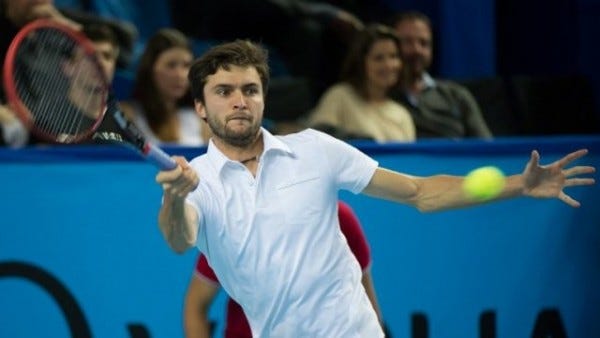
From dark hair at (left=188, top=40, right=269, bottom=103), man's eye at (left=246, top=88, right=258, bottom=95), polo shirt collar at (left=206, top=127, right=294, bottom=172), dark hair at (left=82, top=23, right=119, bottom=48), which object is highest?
dark hair at (left=82, top=23, right=119, bottom=48)

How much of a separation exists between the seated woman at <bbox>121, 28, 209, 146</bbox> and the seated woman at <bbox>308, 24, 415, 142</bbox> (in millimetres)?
695

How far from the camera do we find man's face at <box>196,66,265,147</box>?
528 centimetres

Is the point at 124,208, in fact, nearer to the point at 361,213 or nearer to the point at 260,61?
the point at 361,213

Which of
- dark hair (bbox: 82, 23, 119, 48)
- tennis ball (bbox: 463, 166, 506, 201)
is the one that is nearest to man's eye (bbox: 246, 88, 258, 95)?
tennis ball (bbox: 463, 166, 506, 201)

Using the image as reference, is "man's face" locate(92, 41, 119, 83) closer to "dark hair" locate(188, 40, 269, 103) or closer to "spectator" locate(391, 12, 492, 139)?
"spectator" locate(391, 12, 492, 139)

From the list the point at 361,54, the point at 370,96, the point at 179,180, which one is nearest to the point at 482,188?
the point at 179,180

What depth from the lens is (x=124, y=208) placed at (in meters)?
7.03

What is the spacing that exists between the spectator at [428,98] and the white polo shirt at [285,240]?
3420 millimetres

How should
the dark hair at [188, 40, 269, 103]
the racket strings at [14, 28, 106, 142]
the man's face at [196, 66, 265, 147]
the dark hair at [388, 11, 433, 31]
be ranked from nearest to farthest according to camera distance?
the racket strings at [14, 28, 106, 142]
the man's face at [196, 66, 265, 147]
the dark hair at [188, 40, 269, 103]
the dark hair at [388, 11, 433, 31]

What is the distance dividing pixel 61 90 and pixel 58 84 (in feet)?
0.13

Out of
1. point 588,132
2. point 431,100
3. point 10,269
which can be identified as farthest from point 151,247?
point 588,132

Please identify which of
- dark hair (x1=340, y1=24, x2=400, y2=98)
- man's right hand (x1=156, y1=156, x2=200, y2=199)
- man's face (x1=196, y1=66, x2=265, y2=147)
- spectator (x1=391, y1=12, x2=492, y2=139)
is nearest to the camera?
man's right hand (x1=156, y1=156, x2=200, y2=199)

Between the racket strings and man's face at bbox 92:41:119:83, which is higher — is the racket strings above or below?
below

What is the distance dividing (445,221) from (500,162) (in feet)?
1.35
